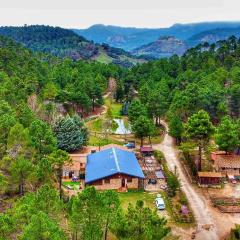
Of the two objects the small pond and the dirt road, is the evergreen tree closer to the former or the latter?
the small pond

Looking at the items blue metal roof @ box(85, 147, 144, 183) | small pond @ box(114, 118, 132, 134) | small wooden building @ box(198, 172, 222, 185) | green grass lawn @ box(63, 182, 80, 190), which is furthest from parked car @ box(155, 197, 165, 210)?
small pond @ box(114, 118, 132, 134)

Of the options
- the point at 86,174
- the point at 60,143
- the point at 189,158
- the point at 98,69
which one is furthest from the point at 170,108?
the point at 98,69

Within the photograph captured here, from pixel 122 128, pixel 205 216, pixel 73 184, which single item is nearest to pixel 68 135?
pixel 73 184

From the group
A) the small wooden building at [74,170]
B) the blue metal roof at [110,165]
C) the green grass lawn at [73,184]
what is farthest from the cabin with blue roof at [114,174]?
the green grass lawn at [73,184]

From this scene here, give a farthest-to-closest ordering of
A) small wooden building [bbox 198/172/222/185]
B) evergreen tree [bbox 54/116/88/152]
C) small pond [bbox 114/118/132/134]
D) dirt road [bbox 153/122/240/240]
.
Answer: small pond [bbox 114/118/132/134] → evergreen tree [bbox 54/116/88/152] → small wooden building [bbox 198/172/222/185] → dirt road [bbox 153/122/240/240]

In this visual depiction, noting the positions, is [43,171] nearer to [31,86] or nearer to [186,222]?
[186,222]

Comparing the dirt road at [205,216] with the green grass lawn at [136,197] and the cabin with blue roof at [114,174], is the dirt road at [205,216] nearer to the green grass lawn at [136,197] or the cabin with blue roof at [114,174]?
the green grass lawn at [136,197]

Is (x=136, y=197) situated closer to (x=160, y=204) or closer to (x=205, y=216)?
(x=160, y=204)

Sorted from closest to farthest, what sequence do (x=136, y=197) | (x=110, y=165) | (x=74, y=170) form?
1. (x=136, y=197)
2. (x=110, y=165)
3. (x=74, y=170)
